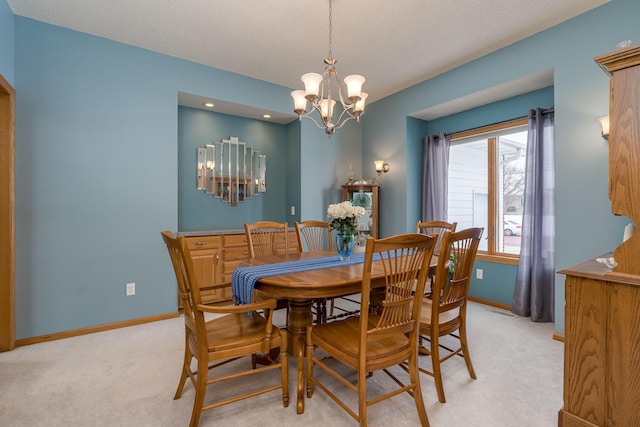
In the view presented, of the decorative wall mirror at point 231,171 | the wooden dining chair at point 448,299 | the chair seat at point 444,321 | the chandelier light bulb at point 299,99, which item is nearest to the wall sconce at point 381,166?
the decorative wall mirror at point 231,171

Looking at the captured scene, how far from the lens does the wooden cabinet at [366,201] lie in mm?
4504

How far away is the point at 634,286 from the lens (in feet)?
4.25

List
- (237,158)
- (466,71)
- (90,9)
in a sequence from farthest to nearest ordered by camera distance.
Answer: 1. (237,158)
2. (466,71)
3. (90,9)

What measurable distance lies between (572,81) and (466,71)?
1.09m

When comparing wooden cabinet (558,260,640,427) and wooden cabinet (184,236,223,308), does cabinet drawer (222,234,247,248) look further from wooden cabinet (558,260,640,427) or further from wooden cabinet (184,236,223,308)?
wooden cabinet (558,260,640,427)

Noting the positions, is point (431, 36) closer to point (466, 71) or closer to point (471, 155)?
point (466, 71)

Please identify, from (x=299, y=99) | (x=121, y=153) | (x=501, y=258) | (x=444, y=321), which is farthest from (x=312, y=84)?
(x=501, y=258)

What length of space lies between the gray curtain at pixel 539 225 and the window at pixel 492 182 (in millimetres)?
324

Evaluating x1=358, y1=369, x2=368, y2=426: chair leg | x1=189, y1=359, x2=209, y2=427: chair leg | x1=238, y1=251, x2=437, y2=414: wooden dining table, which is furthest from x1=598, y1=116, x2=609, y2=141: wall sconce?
x1=189, y1=359, x2=209, y2=427: chair leg

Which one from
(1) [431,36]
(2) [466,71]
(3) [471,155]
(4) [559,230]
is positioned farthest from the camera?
(3) [471,155]

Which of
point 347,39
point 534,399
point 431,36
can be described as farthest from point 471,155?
point 534,399

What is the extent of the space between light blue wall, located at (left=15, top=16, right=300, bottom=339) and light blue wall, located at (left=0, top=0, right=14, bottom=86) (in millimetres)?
66

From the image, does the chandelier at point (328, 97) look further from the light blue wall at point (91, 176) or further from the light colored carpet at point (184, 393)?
the light colored carpet at point (184, 393)

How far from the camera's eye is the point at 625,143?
4.37 ft
